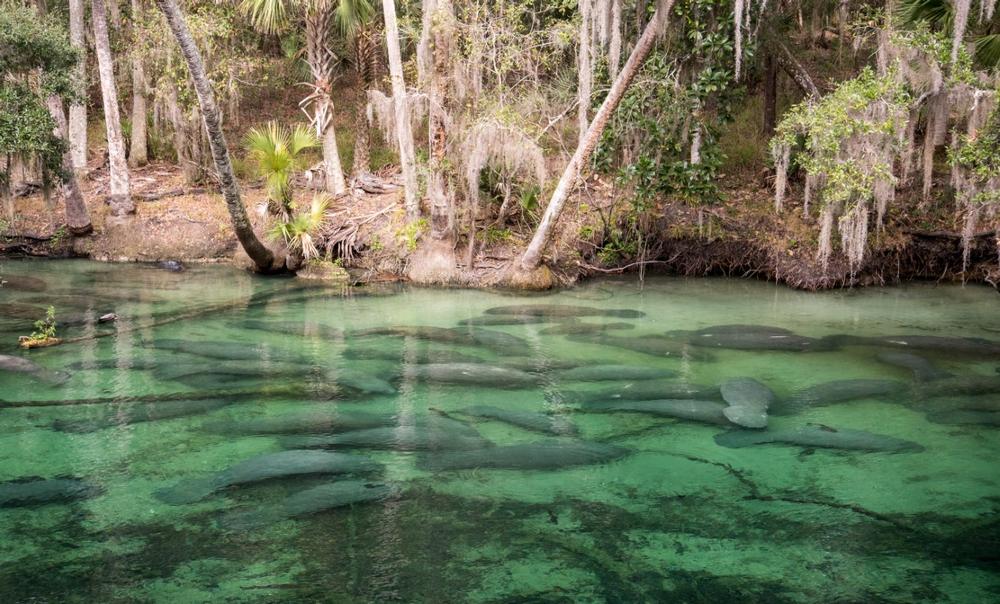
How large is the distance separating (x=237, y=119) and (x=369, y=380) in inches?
622

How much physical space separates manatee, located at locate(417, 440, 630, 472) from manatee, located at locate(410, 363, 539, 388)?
6.26ft

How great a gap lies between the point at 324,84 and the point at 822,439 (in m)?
14.5

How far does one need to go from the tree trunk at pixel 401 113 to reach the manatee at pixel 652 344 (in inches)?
220

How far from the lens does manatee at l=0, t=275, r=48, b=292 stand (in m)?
14.6

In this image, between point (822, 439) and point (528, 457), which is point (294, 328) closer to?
point (528, 457)

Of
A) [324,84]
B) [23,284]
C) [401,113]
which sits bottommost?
[23,284]

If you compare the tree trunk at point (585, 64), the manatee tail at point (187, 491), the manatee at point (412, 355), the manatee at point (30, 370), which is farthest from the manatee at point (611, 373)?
the tree trunk at point (585, 64)

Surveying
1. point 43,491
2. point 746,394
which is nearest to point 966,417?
point 746,394

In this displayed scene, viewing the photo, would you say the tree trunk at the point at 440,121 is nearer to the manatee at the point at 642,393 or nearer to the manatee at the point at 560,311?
the manatee at the point at 560,311

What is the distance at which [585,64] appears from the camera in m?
14.0

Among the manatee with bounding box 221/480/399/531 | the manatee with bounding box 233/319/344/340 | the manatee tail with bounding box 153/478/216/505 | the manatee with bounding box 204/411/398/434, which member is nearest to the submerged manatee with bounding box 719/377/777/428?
the manatee with bounding box 204/411/398/434

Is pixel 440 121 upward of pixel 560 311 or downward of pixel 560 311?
upward

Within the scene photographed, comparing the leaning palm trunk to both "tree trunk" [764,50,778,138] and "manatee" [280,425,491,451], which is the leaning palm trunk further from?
"manatee" [280,425,491,451]

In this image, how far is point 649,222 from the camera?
16469mm
